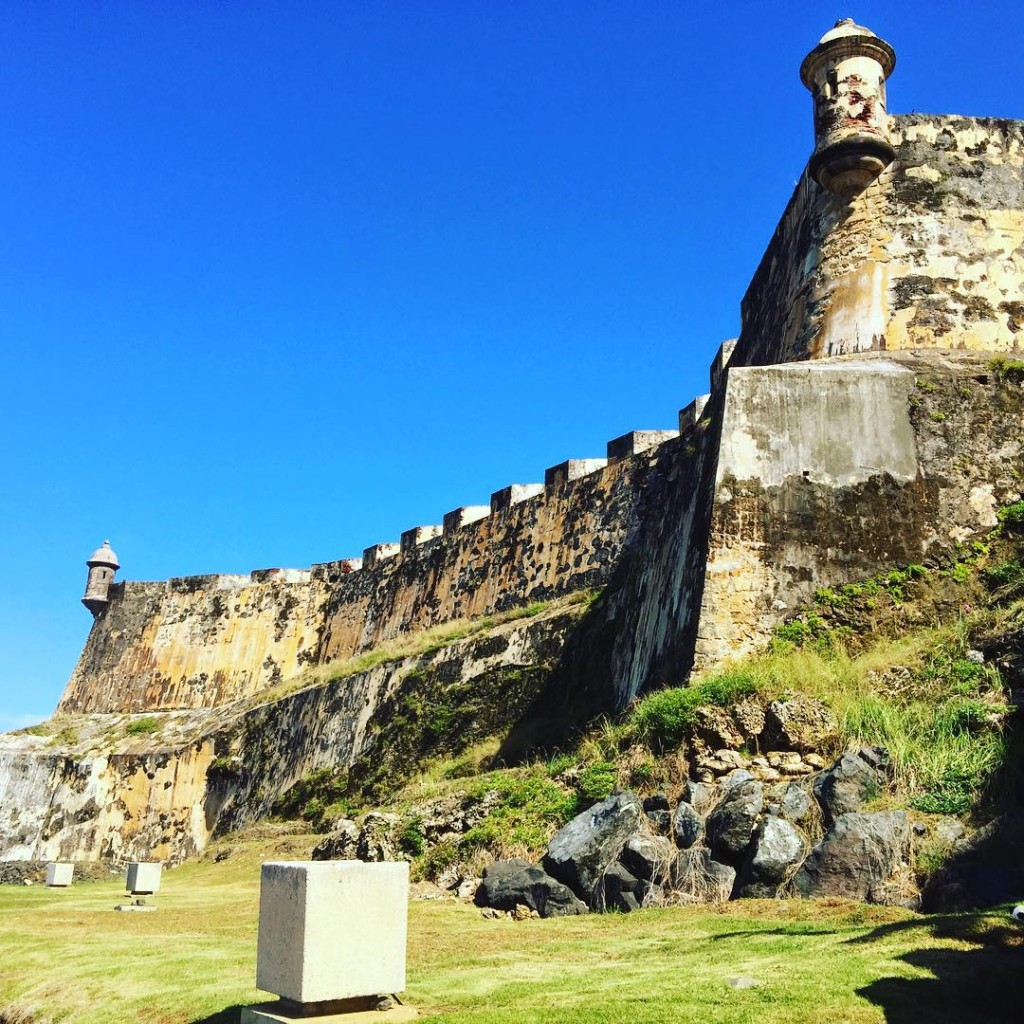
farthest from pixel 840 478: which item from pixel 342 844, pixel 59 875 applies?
pixel 59 875

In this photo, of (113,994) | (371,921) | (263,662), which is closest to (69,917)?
(113,994)

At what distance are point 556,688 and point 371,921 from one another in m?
11.1

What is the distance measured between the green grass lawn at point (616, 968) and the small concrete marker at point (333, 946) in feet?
0.97

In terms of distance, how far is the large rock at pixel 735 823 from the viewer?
25.7 ft

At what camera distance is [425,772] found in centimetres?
1755

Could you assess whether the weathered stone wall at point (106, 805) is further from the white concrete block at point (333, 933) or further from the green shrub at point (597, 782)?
the white concrete block at point (333, 933)

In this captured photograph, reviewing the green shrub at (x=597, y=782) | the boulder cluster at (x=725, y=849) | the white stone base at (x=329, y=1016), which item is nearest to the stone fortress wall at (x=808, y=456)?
the green shrub at (x=597, y=782)

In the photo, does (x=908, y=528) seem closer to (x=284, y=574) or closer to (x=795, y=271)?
(x=795, y=271)

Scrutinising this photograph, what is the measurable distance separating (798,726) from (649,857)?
1623 millimetres

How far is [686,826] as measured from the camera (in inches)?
324

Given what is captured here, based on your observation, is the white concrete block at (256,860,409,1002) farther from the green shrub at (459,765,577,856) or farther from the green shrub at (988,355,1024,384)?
the green shrub at (988,355,1024,384)

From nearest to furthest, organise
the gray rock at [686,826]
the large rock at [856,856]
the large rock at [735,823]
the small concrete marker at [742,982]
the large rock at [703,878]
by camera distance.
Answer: the small concrete marker at [742,982], the large rock at [856,856], the large rock at [703,878], the large rock at [735,823], the gray rock at [686,826]

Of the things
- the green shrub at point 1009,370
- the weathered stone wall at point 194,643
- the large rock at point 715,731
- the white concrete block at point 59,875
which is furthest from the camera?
the weathered stone wall at point 194,643

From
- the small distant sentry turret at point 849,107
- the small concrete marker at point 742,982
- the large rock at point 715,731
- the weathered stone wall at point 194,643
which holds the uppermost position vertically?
the small distant sentry turret at point 849,107
